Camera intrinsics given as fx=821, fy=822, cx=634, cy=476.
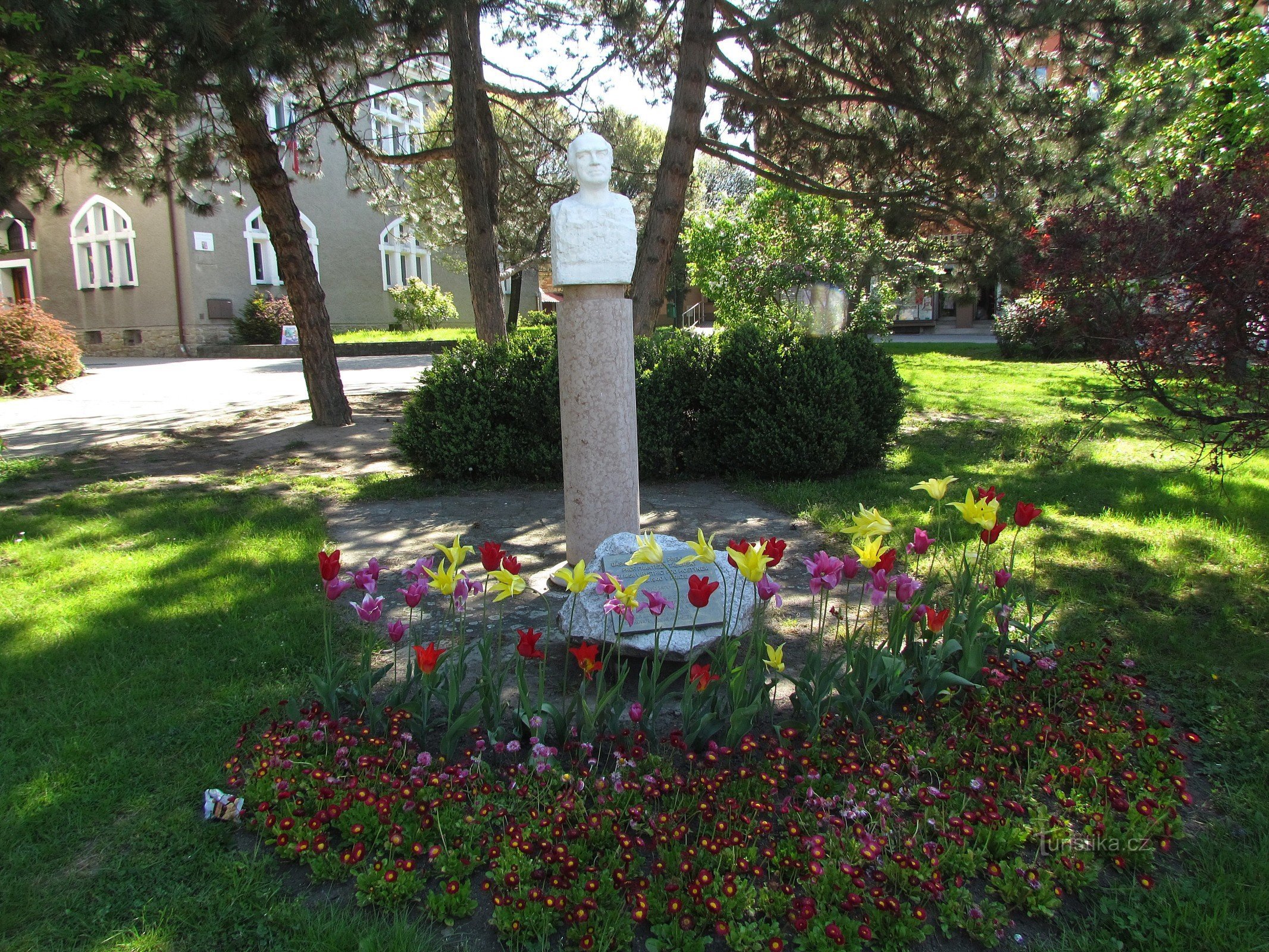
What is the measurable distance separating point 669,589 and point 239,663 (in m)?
1.91

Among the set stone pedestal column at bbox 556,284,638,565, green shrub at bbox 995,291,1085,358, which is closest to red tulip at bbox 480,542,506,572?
stone pedestal column at bbox 556,284,638,565

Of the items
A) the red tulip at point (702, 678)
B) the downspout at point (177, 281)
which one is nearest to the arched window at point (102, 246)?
the downspout at point (177, 281)

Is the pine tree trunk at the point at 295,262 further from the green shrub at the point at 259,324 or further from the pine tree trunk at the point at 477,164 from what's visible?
the green shrub at the point at 259,324

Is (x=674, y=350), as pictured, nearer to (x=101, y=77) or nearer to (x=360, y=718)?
(x=101, y=77)

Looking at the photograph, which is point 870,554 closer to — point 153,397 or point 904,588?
point 904,588

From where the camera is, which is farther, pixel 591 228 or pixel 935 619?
pixel 591 228

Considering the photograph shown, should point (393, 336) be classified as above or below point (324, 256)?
below

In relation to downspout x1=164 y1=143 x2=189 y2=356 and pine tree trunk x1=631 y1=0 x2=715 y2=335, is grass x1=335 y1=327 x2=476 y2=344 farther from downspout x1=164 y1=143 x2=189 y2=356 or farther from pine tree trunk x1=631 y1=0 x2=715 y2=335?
pine tree trunk x1=631 y1=0 x2=715 y2=335

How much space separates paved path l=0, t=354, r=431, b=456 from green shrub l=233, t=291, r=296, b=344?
264 cm

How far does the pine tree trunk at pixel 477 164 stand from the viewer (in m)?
9.41

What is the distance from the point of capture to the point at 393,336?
83.5ft

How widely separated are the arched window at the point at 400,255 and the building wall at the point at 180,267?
3.57 feet

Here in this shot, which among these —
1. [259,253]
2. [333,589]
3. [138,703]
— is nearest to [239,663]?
[138,703]

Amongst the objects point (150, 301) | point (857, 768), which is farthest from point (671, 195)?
point (150, 301)
